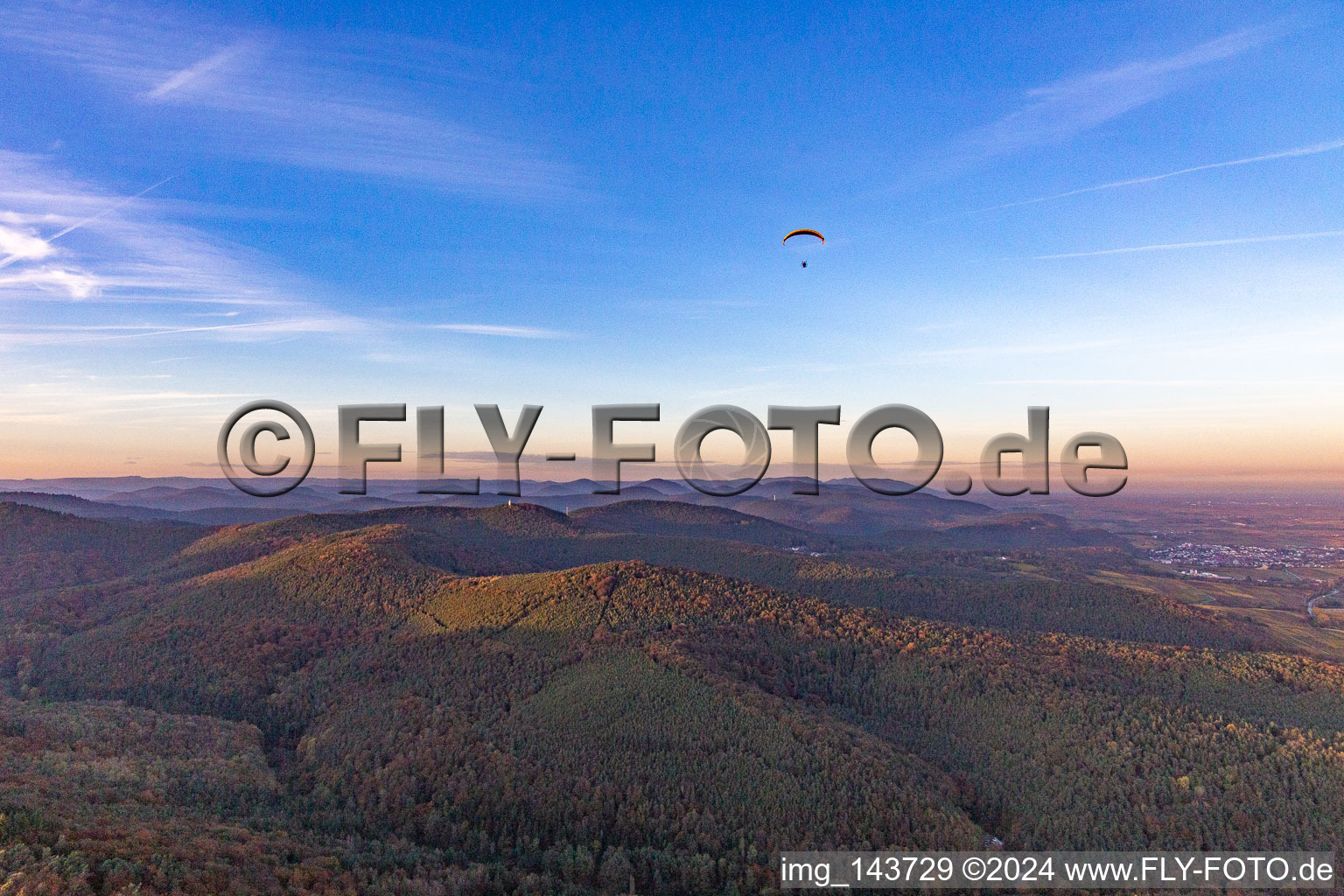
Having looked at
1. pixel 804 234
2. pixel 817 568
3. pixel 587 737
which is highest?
pixel 804 234

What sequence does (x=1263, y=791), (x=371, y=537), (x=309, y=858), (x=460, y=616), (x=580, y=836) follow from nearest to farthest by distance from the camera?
(x=309, y=858), (x=580, y=836), (x=1263, y=791), (x=460, y=616), (x=371, y=537)

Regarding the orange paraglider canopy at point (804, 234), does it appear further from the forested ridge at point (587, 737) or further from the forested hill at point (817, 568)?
the forested hill at point (817, 568)

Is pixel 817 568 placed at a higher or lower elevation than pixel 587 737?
lower

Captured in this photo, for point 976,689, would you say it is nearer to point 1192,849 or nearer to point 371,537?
point 1192,849

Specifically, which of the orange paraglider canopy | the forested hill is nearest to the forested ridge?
the forested hill

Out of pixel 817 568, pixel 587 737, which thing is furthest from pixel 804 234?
pixel 817 568

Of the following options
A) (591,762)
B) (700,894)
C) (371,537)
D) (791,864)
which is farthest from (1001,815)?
(371,537)

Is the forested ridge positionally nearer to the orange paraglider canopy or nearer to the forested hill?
the forested hill

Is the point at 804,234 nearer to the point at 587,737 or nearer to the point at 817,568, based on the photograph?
the point at 587,737
